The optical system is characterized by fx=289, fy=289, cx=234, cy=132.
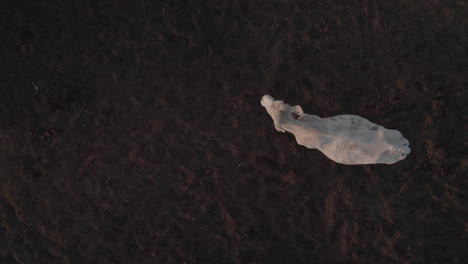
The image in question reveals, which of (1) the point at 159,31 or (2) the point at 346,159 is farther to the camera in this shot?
(1) the point at 159,31

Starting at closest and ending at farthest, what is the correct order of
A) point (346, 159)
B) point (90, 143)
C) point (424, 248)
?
point (346, 159), point (424, 248), point (90, 143)

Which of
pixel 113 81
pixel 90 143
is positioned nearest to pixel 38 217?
pixel 90 143

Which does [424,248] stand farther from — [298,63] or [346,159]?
[298,63]

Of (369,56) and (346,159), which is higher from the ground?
(369,56)

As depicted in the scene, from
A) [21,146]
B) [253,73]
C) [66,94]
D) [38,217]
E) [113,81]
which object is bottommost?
[38,217]

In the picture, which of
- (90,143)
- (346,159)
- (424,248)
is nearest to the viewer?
(346,159)

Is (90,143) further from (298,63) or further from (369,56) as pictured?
(369,56)
